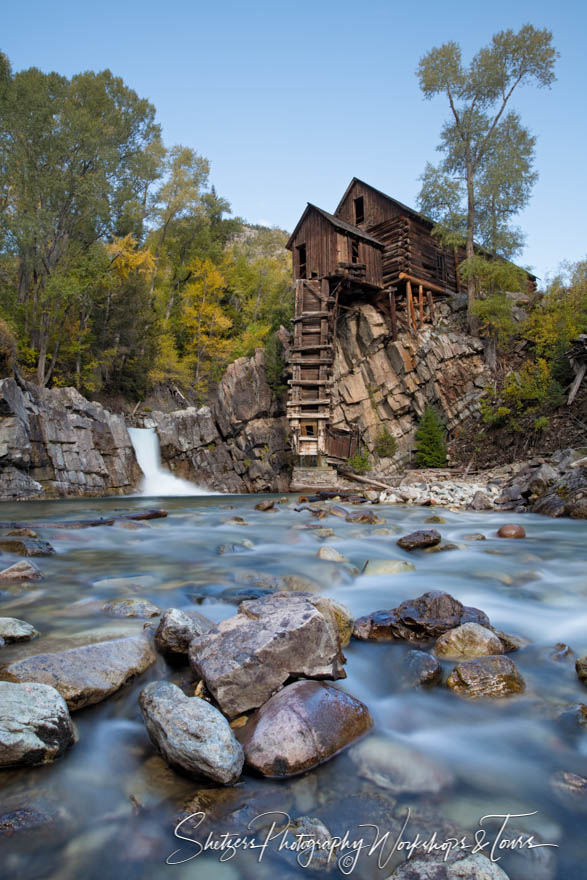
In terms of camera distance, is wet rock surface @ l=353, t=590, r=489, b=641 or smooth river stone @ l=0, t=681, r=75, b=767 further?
wet rock surface @ l=353, t=590, r=489, b=641

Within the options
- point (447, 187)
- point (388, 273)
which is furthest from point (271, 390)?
point (447, 187)

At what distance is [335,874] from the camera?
175 centimetres

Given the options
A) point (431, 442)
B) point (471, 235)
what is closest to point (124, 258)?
point (471, 235)

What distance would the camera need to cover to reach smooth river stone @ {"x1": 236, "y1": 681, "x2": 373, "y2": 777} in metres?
2.29

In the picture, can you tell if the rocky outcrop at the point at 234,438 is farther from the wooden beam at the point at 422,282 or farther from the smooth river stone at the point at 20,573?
the smooth river stone at the point at 20,573

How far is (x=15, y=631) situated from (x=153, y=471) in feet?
62.9

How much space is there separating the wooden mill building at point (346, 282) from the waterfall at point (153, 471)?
5.64 m

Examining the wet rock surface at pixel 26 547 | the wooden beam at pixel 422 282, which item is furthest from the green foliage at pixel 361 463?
the wet rock surface at pixel 26 547

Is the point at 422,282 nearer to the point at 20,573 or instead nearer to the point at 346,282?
the point at 346,282

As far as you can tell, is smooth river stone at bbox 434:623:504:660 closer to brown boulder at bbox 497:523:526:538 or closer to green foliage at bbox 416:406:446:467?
brown boulder at bbox 497:523:526:538

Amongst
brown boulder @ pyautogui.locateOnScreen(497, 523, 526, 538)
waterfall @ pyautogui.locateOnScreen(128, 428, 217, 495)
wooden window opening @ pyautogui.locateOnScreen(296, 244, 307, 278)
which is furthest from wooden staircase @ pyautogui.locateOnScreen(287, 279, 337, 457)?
brown boulder @ pyautogui.locateOnScreen(497, 523, 526, 538)

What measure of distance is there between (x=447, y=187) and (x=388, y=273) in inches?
189

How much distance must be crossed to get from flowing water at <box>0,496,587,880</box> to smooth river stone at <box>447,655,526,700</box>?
0.09 metres

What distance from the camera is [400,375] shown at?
23938 mm
